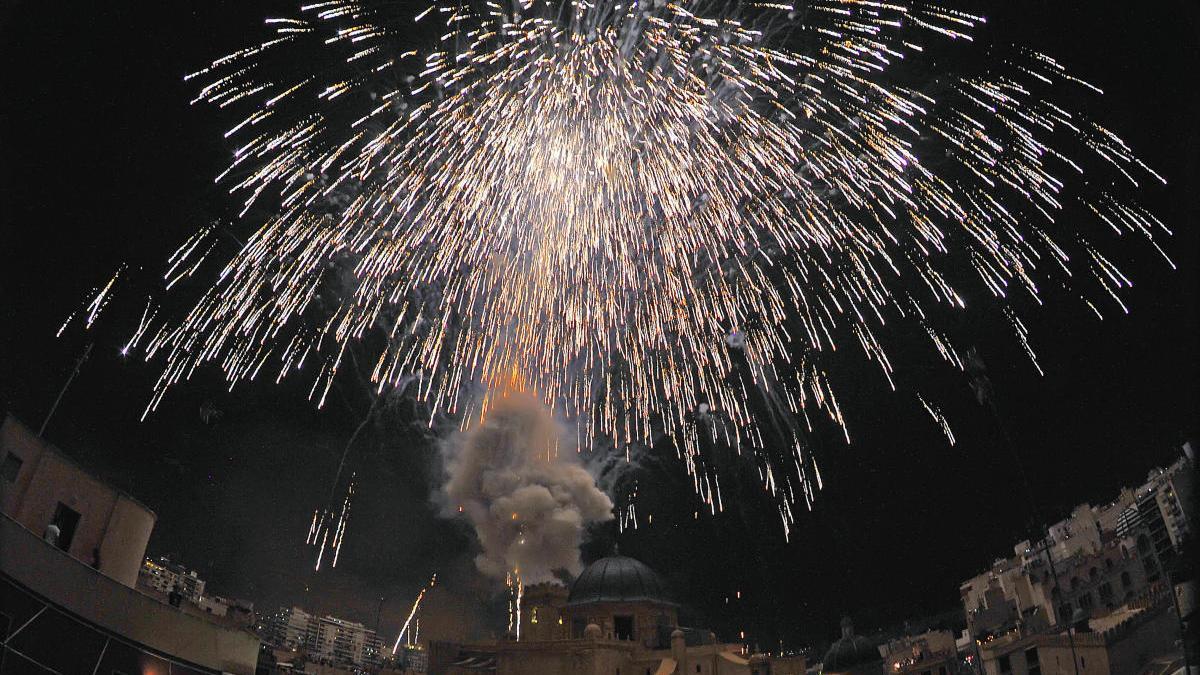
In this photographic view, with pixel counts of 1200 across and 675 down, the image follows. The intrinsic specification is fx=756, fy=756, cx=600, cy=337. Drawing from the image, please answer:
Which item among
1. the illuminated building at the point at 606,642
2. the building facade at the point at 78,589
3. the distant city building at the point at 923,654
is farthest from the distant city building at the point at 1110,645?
the building facade at the point at 78,589

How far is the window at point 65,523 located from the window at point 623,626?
5191 centimetres

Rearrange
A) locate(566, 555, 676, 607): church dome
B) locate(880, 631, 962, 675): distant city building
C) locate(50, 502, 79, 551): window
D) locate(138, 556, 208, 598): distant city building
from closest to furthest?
locate(50, 502, 79, 551): window, locate(138, 556, 208, 598): distant city building, locate(880, 631, 962, 675): distant city building, locate(566, 555, 676, 607): church dome

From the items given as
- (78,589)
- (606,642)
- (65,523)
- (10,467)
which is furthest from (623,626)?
(10,467)

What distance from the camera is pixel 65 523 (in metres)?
27.4

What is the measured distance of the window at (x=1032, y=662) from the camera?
48.8 meters

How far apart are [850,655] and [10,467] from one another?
72736mm

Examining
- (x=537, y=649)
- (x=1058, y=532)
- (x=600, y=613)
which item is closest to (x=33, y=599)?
(x=537, y=649)

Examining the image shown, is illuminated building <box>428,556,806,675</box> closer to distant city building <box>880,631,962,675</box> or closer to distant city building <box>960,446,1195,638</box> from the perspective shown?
distant city building <box>880,631,962,675</box>

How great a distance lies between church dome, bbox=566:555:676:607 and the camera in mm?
73438

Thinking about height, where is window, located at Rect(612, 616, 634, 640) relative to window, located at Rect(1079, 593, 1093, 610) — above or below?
above

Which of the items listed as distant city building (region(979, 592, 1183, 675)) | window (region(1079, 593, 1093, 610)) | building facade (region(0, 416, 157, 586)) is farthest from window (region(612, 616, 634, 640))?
building facade (region(0, 416, 157, 586))

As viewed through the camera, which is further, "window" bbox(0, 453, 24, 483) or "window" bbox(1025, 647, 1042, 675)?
"window" bbox(1025, 647, 1042, 675)

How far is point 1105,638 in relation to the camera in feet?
148

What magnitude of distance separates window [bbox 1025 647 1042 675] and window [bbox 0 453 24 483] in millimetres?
55488
